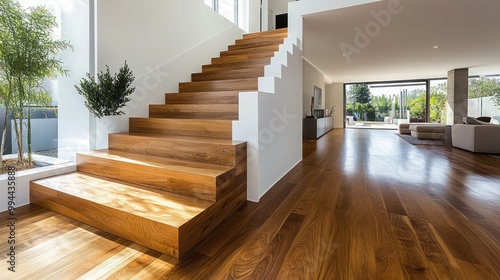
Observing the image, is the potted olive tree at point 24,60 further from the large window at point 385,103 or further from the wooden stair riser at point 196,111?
the large window at point 385,103

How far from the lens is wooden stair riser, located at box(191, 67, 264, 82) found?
3.27 metres

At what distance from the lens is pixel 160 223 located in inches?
51.8

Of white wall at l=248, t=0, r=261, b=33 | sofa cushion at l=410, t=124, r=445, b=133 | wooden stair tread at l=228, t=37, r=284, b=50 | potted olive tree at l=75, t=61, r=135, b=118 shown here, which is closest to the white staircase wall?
wooden stair tread at l=228, t=37, r=284, b=50

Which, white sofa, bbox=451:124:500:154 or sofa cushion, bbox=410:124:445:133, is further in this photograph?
sofa cushion, bbox=410:124:445:133

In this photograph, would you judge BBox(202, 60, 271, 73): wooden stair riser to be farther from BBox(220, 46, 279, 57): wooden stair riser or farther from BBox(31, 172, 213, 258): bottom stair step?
BBox(31, 172, 213, 258): bottom stair step

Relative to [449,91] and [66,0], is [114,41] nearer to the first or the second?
[66,0]

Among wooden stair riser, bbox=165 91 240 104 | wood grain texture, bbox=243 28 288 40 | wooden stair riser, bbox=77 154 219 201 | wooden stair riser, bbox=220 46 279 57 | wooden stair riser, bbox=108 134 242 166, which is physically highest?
wood grain texture, bbox=243 28 288 40

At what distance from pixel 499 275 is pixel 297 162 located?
2.62 meters

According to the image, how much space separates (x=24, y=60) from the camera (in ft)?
6.44

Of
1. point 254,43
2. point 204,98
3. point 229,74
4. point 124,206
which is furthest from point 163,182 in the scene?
point 254,43

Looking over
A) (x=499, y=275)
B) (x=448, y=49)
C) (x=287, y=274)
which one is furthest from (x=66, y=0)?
(x=448, y=49)

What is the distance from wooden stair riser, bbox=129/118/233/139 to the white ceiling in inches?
105

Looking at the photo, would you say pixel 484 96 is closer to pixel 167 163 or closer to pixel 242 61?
pixel 242 61

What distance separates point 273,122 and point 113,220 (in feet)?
5.54
